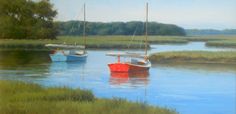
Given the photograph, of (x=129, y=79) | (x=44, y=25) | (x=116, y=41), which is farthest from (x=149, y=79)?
(x=44, y=25)

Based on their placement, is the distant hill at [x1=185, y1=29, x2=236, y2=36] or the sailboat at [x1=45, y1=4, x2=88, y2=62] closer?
the distant hill at [x1=185, y1=29, x2=236, y2=36]

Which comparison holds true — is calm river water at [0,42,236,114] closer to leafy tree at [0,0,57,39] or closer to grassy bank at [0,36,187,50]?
grassy bank at [0,36,187,50]

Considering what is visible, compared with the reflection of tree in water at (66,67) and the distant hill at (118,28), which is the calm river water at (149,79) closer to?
the reflection of tree in water at (66,67)

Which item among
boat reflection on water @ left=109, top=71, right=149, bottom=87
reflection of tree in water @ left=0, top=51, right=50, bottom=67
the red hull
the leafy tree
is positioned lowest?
boat reflection on water @ left=109, top=71, right=149, bottom=87

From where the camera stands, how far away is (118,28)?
372 cm

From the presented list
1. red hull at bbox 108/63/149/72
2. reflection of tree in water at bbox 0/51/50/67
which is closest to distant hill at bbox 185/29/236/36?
red hull at bbox 108/63/149/72

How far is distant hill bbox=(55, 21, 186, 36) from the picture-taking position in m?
3.68

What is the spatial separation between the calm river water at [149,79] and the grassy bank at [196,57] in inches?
1.5

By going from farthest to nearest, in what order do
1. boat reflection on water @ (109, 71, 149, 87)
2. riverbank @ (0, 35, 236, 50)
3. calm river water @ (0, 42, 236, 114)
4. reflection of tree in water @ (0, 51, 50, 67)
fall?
reflection of tree in water @ (0, 51, 50, 67)
riverbank @ (0, 35, 236, 50)
boat reflection on water @ (109, 71, 149, 87)
calm river water @ (0, 42, 236, 114)

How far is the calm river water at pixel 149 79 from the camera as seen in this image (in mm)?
3385

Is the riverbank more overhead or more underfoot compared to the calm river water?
more overhead

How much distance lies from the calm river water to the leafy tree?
166mm

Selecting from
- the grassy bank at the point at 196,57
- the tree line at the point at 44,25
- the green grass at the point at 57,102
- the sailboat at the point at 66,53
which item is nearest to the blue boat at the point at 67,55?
the sailboat at the point at 66,53

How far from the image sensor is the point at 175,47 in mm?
3785
